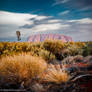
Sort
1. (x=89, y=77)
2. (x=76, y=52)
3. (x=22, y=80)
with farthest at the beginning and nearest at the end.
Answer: (x=76, y=52) → (x=22, y=80) → (x=89, y=77)

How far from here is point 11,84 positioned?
5.22 metres

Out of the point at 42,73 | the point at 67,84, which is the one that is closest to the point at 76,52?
the point at 42,73

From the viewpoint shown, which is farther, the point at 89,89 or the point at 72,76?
the point at 72,76

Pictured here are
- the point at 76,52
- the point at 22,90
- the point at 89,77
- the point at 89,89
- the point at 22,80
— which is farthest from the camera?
the point at 76,52

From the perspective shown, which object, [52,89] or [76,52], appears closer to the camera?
[52,89]

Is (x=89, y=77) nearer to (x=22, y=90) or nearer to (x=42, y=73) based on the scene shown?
(x=42, y=73)

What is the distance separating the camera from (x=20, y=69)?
5477mm

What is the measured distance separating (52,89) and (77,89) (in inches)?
26.6

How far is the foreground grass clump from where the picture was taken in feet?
17.7

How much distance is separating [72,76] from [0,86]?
Answer: 7.41 feet

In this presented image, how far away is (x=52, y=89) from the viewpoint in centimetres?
447

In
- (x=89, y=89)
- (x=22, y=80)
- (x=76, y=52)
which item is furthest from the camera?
(x=76, y=52)

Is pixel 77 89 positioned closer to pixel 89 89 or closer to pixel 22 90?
pixel 89 89

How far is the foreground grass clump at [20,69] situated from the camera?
212 inches
